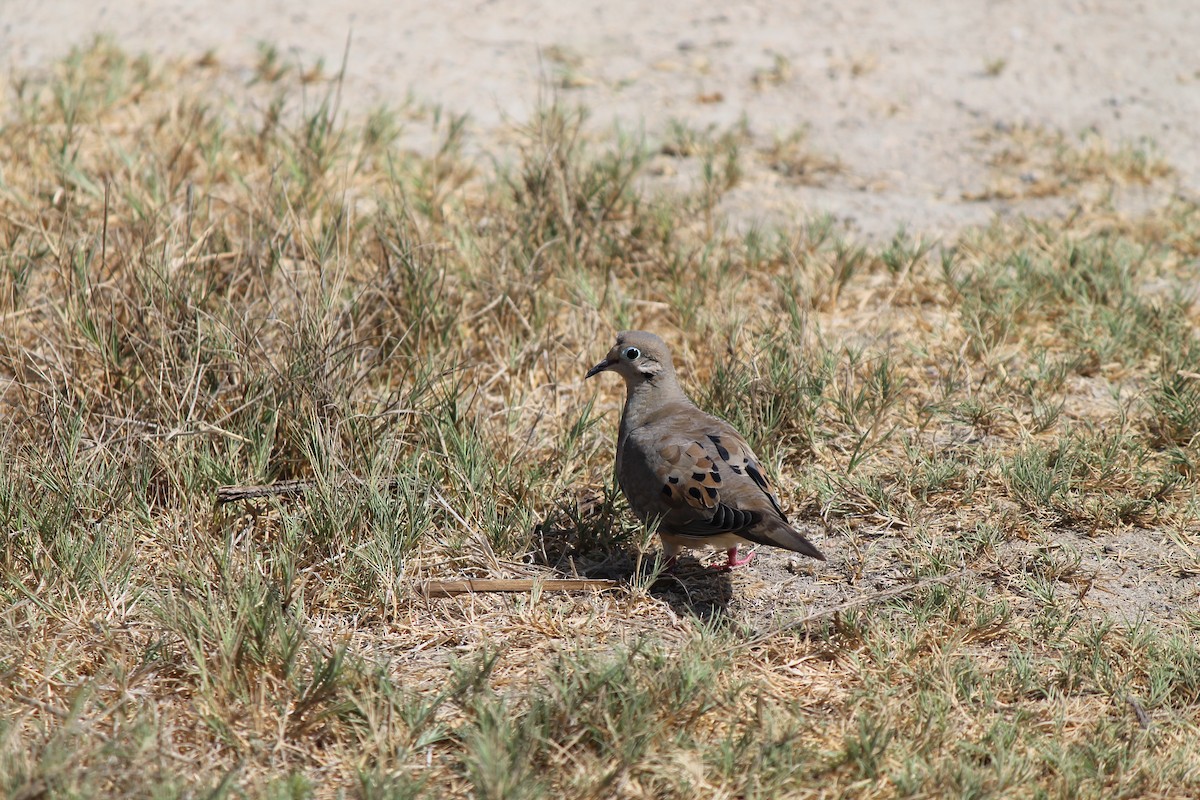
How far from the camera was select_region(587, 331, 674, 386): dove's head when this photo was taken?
4.39 m

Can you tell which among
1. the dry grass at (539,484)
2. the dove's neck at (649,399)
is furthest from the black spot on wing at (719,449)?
the dry grass at (539,484)

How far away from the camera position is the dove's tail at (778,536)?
3592 millimetres

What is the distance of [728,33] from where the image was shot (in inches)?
324

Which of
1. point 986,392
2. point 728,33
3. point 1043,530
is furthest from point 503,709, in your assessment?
point 728,33

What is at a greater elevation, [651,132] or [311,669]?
[651,132]

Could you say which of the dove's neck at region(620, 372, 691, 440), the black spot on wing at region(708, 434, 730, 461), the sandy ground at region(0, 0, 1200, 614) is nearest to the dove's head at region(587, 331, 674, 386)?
the dove's neck at region(620, 372, 691, 440)

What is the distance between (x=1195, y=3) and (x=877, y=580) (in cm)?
632

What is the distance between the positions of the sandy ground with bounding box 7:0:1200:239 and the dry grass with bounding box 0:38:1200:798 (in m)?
0.89

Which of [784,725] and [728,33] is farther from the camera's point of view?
[728,33]

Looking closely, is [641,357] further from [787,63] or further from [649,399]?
[787,63]

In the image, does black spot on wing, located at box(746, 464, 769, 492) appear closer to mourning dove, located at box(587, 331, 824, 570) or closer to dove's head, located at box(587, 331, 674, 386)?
mourning dove, located at box(587, 331, 824, 570)

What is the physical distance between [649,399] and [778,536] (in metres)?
0.89

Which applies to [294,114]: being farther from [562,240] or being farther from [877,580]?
[877,580]

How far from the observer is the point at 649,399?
14.2ft
